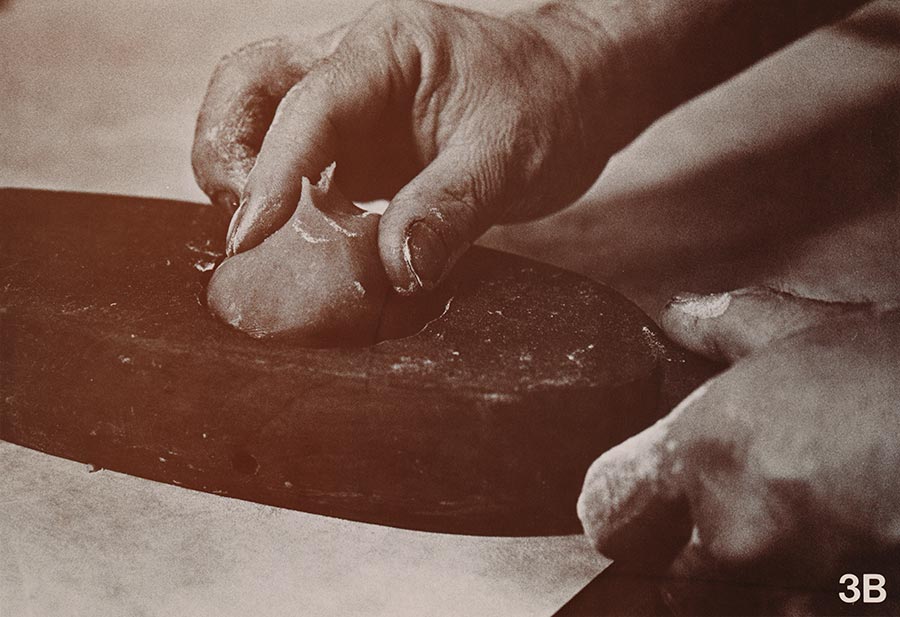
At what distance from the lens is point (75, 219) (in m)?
0.79

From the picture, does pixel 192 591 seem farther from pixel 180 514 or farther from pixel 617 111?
pixel 617 111

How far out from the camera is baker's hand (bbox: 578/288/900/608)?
527 millimetres

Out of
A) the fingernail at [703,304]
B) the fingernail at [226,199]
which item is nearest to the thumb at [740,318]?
the fingernail at [703,304]

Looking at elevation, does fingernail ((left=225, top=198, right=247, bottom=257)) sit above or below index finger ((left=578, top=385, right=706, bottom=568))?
above

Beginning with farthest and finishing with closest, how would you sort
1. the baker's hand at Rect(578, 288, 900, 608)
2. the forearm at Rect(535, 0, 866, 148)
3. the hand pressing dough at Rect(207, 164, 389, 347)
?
the forearm at Rect(535, 0, 866, 148) → the hand pressing dough at Rect(207, 164, 389, 347) → the baker's hand at Rect(578, 288, 900, 608)

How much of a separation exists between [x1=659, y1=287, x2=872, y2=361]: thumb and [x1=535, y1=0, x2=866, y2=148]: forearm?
8.9 inches

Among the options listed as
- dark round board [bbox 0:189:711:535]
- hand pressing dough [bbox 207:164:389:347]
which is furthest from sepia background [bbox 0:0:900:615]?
hand pressing dough [bbox 207:164:389:347]

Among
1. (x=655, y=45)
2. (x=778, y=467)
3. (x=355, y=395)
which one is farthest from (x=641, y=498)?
(x=655, y=45)

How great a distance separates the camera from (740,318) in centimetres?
65

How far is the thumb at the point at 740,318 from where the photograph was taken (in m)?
0.63

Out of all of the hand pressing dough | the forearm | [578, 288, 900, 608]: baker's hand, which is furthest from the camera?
the forearm

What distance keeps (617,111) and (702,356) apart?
331 mm

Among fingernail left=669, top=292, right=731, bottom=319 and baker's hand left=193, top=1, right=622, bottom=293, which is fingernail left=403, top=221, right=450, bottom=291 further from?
fingernail left=669, top=292, right=731, bottom=319

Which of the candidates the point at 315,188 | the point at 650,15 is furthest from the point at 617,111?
the point at 315,188
